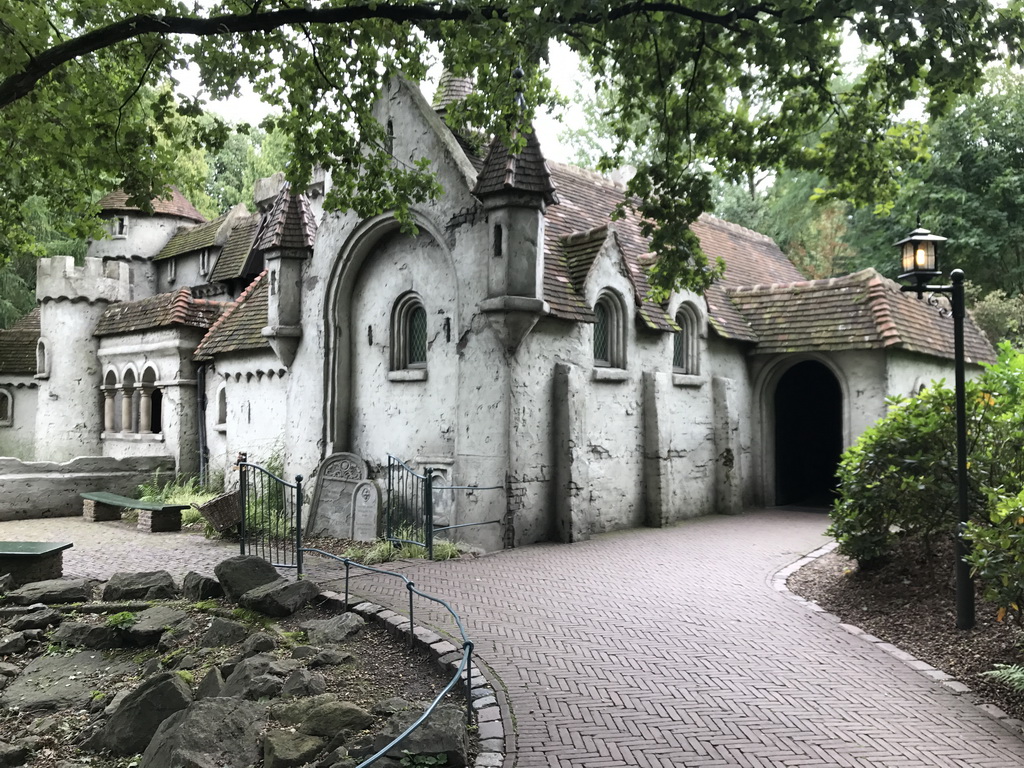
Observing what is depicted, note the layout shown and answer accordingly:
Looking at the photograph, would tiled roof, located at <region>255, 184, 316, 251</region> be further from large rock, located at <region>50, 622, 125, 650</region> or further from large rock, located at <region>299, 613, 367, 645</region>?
large rock, located at <region>299, 613, 367, 645</region>

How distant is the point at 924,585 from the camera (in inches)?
376

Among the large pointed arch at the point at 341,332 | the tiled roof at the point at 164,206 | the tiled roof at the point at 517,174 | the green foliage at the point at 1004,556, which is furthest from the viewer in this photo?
the tiled roof at the point at 164,206

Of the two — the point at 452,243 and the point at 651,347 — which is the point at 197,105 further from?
the point at 651,347

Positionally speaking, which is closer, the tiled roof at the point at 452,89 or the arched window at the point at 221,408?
the tiled roof at the point at 452,89

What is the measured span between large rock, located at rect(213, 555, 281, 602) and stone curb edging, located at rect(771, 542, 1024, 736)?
7.02m

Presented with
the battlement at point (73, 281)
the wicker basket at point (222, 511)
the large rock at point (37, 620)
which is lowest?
the large rock at point (37, 620)

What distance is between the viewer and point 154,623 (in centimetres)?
891

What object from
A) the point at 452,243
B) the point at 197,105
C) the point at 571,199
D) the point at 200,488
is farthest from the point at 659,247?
the point at 200,488

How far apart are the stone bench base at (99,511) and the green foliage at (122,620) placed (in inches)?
406

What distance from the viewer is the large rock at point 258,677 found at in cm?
664

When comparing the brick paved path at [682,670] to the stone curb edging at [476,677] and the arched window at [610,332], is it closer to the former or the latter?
the stone curb edging at [476,677]

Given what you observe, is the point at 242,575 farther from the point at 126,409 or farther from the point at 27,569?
the point at 126,409

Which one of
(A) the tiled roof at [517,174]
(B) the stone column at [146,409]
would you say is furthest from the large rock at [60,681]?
(B) the stone column at [146,409]

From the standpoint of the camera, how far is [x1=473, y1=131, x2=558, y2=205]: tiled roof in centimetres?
1269
